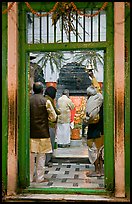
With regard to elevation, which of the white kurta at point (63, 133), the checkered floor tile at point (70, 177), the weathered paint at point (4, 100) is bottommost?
the checkered floor tile at point (70, 177)

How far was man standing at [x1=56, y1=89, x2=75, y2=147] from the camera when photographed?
1191 cm

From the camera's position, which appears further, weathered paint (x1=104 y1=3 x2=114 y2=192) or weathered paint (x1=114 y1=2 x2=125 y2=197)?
weathered paint (x1=104 y1=3 x2=114 y2=192)

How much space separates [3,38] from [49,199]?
2792 mm

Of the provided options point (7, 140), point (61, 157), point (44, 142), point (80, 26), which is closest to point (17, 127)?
point (7, 140)

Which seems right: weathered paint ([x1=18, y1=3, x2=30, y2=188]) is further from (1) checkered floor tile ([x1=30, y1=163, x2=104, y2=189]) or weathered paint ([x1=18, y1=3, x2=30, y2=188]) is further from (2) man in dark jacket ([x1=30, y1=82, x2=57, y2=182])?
(2) man in dark jacket ([x1=30, y1=82, x2=57, y2=182])

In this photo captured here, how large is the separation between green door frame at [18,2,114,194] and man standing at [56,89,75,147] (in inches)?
231

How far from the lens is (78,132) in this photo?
1421cm

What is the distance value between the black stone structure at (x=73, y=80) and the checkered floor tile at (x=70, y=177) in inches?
233

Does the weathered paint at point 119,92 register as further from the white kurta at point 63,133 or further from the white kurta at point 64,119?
the white kurta at point 63,133

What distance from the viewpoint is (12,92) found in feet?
19.1

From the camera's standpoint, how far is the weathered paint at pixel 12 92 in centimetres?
577

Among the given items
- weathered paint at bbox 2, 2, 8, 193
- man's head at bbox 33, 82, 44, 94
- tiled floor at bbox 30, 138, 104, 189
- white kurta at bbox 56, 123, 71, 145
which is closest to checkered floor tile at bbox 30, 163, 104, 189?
tiled floor at bbox 30, 138, 104, 189

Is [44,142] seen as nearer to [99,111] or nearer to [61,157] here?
[99,111]

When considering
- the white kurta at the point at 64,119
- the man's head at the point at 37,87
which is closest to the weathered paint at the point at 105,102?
the man's head at the point at 37,87
